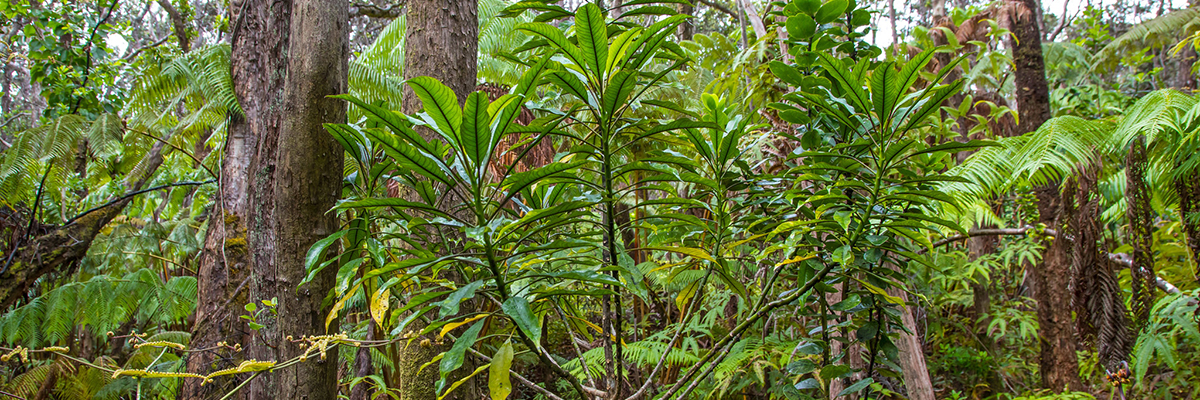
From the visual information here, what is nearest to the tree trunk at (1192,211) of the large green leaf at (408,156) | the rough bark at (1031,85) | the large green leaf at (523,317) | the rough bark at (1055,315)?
the rough bark at (1055,315)

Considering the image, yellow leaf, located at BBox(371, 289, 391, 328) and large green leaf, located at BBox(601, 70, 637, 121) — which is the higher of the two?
large green leaf, located at BBox(601, 70, 637, 121)

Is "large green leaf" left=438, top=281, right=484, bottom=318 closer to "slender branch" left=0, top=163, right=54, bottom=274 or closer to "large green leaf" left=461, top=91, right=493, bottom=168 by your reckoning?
"large green leaf" left=461, top=91, right=493, bottom=168

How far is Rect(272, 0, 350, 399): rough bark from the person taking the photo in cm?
118

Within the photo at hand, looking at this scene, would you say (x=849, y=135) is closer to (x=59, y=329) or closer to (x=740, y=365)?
(x=740, y=365)

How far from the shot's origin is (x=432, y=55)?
1.38 metres

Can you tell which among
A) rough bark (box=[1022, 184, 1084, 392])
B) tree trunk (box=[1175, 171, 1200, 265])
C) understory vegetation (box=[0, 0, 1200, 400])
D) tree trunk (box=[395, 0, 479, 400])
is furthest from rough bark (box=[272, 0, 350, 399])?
rough bark (box=[1022, 184, 1084, 392])

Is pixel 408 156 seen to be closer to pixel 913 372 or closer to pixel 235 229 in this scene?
pixel 913 372

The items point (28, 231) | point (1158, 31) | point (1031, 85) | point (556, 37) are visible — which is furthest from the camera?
point (1158, 31)

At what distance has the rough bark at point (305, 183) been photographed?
118cm

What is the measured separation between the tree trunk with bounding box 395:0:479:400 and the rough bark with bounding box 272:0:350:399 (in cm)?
17

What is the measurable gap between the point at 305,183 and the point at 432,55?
1.37ft

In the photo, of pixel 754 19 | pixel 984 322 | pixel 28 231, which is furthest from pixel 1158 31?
pixel 28 231

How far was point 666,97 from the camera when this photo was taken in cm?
325

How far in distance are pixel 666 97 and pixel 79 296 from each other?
3718 millimetres
